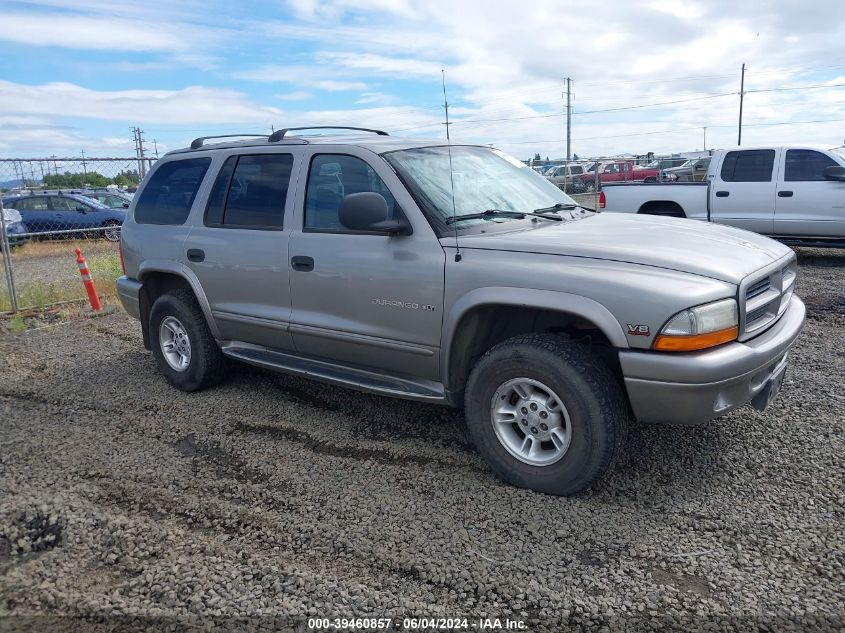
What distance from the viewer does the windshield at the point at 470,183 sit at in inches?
158

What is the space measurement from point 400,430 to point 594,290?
185cm

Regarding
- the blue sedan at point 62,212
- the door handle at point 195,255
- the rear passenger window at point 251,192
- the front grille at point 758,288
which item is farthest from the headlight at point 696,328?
the blue sedan at point 62,212

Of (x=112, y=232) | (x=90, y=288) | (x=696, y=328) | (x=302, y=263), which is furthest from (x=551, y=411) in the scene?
(x=112, y=232)

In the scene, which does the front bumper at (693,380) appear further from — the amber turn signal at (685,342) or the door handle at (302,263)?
the door handle at (302,263)

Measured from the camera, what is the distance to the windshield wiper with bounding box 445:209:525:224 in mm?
3953

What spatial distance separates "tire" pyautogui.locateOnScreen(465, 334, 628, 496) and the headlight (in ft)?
1.24

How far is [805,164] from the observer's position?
1029cm

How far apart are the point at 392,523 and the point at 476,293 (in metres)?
1.26

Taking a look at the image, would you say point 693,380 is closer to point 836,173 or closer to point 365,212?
point 365,212

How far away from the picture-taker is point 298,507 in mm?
3607

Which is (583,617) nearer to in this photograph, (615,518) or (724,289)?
(615,518)

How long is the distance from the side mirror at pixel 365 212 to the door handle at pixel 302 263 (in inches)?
25.1

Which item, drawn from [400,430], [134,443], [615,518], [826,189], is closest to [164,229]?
[134,443]

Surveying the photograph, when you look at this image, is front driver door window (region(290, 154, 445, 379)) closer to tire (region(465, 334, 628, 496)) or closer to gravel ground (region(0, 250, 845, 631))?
tire (region(465, 334, 628, 496))
